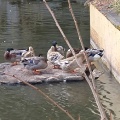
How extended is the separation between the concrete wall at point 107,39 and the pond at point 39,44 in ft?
2.95

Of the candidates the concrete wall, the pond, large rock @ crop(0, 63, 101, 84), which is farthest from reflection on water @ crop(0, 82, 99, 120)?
the concrete wall

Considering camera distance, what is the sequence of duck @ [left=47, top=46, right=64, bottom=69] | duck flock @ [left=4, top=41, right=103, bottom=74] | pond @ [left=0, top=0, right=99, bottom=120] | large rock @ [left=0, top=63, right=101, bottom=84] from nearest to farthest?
1. pond @ [left=0, top=0, right=99, bottom=120]
2. large rock @ [left=0, top=63, right=101, bottom=84]
3. duck flock @ [left=4, top=41, right=103, bottom=74]
4. duck @ [left=47, top=46, right=64, bottom=69]

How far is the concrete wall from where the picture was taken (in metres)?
11.9

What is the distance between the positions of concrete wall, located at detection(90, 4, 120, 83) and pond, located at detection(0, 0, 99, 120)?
0.90 m

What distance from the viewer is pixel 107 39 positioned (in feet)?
44.8

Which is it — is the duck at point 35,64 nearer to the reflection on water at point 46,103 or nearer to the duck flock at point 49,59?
the duck flock at point 49,59

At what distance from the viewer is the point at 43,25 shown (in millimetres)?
20688

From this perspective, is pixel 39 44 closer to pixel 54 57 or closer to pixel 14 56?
pixel 14 56

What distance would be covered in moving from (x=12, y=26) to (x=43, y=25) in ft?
4.64

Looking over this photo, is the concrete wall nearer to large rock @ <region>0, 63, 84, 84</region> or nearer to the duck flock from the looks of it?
the duck flock

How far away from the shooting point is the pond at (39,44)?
904 centimetres

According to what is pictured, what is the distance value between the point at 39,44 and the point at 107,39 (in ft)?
11.2

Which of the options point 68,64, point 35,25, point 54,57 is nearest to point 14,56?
point 54,57

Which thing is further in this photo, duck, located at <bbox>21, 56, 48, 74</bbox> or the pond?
duck, located at <bbox>21, 56, 48, 74</bbox>
